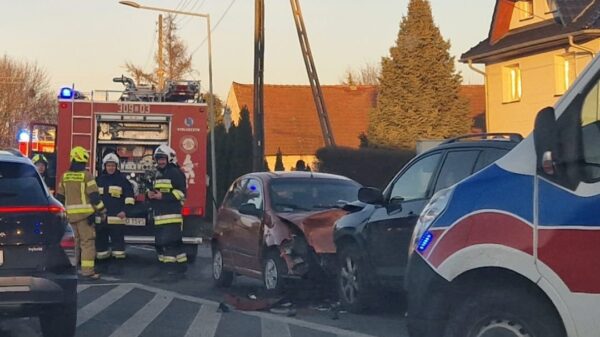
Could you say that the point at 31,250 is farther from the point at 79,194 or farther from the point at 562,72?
the point at 562,72

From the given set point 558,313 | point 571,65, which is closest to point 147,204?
point 558,313

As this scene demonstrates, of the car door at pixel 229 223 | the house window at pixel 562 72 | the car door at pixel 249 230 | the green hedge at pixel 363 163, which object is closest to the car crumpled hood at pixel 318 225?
the car door at pixel 249 230

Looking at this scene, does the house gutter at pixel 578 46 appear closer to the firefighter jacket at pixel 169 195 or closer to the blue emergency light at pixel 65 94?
the blue emergency light at pixel 65 94

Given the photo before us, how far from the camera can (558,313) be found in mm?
4992

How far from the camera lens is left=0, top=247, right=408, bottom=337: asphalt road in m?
9.34

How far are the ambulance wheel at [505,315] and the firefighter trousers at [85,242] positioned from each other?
927 centimetres

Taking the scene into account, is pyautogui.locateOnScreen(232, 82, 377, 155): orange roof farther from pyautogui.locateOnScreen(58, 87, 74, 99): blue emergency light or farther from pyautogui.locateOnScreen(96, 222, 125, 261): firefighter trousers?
pyautogui.locateOnScreen(96, 222, 125, 261): firefighter trousers

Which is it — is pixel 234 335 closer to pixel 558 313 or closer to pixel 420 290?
pixel 420 290

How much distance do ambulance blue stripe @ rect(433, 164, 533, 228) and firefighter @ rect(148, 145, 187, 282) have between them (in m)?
8.66

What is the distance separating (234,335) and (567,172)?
494cm

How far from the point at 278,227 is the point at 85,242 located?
3.74 metres

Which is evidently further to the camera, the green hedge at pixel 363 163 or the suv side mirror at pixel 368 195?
the green hedge at pixel 363 163

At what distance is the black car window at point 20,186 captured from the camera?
7.89 metres

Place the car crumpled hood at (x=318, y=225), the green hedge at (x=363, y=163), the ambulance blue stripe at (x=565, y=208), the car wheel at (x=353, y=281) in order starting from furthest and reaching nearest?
the green hedge at (x=363, y=163), the car crumpled hood at (x=318, y=225), the car wheel at (x=353, y=281), the ambulance blue stripe at (x=565, y=208)
